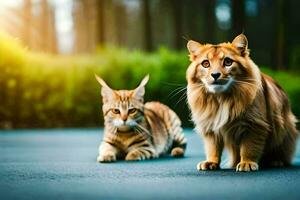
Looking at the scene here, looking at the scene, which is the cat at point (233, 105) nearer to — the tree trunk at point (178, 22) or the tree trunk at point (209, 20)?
the tree trunk at point (178, 22)

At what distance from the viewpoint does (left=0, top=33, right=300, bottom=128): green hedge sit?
11.1 m

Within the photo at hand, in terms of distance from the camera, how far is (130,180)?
14.8 feet

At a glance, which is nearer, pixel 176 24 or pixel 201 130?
pixel 201 130

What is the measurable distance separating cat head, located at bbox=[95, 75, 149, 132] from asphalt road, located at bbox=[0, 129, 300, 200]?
1.21 ft

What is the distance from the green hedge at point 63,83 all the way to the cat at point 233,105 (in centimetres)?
601

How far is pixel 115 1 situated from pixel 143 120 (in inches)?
707

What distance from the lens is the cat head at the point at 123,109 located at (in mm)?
5910

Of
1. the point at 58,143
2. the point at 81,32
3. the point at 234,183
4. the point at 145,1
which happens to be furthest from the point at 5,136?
the point at 81,32

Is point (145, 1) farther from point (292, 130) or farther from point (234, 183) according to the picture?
point (234, 183)

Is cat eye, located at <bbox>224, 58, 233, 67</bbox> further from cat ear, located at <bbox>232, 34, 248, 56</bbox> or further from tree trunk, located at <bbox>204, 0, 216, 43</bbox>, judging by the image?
tree trunk, located at <bbox>204, 0, 216, 43</bbox>

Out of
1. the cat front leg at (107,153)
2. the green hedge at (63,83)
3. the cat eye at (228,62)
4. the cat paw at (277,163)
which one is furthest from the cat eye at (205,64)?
the green hedge at (63,83)

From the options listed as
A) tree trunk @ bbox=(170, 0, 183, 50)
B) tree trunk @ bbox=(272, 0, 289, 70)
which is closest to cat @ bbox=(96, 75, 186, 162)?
tree trunk @ bbox=(272, 0, 289, 70)

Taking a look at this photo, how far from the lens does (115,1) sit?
23.7 meters

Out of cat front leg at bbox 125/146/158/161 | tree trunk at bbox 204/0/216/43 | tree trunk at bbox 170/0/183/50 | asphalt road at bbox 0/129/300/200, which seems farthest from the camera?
→ tree trunk at bbox 204/0/216/43
